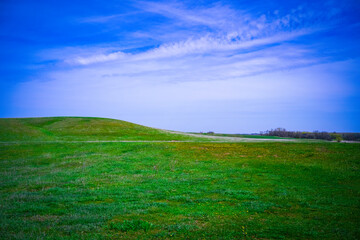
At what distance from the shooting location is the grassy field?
32.0ft

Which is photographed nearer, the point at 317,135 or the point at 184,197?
the point at 184,197

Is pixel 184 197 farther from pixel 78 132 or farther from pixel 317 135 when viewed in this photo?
pixel 317 135

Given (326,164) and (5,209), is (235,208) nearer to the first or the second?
(5,209)

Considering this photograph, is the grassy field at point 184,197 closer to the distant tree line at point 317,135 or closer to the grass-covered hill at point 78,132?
the grass-covered hill at point 78,132

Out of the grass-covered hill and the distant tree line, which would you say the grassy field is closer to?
the grass-covered hill

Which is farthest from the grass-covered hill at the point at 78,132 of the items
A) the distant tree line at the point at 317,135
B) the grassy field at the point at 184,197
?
the distant tree line at the point at 317,135

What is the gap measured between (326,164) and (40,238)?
27353 millimetres

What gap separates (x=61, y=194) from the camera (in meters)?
15.3

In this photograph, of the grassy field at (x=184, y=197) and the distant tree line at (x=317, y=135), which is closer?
the grassy field at (x=184, y=197)

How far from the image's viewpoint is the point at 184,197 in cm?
1441

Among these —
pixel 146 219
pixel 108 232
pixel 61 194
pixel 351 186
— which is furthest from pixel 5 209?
pixel 351 186

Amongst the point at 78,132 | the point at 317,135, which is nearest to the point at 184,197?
the point at 78,132

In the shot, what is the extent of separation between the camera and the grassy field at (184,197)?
975 centimetres

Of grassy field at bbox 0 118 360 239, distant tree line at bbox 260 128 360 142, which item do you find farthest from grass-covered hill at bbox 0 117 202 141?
distant tree line at bbox 260 128 360 142
